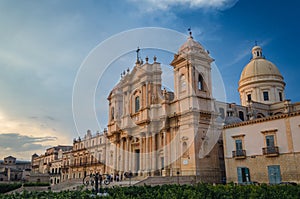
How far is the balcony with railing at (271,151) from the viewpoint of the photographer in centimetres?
2298

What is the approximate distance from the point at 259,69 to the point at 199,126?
20.5 metres

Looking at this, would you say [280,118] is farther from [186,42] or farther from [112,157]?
[112,157]

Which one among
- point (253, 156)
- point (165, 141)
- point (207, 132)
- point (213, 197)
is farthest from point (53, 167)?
point (213, 197)

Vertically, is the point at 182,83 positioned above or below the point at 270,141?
above

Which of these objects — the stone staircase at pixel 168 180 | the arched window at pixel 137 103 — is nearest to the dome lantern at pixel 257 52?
the arched window at pixel 137 103

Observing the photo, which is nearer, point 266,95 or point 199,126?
point 199,126

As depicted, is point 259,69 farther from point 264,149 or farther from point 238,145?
point 264,149

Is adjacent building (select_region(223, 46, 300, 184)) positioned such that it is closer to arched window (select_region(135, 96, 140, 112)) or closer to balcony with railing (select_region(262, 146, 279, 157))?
balcony with railing (select_region(262, 146, 279, 157))

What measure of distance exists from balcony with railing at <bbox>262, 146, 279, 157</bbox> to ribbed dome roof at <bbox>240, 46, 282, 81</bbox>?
886 inches

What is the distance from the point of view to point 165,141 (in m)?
31.5

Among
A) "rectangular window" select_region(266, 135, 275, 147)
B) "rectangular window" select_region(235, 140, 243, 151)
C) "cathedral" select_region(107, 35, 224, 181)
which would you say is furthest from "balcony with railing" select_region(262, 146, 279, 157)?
"cathedral" select_region(107, 35, 224, 181)

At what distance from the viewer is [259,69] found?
44.1 metres

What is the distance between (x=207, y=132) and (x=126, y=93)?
14.6m

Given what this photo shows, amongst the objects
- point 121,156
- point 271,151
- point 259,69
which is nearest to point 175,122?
point 271,151
